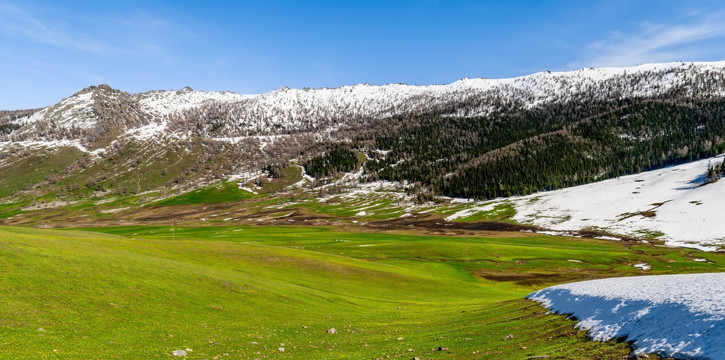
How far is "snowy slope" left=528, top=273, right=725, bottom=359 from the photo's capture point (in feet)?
46.4

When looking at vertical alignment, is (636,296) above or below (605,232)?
above

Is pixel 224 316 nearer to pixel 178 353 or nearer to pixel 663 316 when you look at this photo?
pixel 178 353

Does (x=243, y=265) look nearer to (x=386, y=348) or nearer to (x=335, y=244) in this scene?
(x=386, y=348)

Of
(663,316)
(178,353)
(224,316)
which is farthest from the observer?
(224,316)

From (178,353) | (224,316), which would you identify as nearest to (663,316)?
(178,353)

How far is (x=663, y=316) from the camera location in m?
17.4

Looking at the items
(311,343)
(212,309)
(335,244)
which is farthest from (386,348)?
(335,244)

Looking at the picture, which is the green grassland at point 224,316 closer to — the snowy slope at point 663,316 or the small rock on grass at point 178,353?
the small rock on grass at point 178,353

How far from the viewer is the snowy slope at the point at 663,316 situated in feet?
46.4

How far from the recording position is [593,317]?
70.9 feet

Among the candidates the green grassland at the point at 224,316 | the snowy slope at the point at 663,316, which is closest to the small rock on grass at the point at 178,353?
the green grassland at the point at 224,316

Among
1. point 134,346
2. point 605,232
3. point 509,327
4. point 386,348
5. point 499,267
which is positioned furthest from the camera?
point 605,232

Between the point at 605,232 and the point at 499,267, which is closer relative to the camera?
the point at 499,267

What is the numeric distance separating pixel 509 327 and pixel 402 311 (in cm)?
1399
